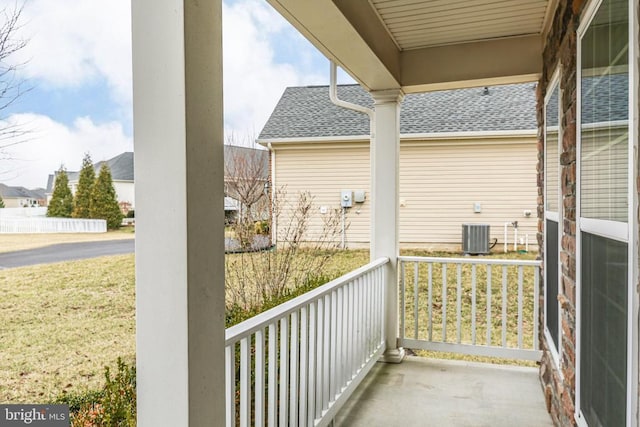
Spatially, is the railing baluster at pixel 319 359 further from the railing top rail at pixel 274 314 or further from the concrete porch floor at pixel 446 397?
the concrete porch floor at pixel 446 397

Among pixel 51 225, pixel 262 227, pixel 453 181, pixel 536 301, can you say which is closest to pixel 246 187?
pixel 262 227

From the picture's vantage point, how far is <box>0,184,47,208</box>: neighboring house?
1096 mm

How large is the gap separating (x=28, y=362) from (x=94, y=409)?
410 millimetres

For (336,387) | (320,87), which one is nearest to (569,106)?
(336,387)

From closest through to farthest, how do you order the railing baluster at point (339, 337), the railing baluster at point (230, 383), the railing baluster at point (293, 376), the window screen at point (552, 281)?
the railing baluster at point (230, 383), the railing baluster at point (293, 376), the window screen at point (552, 281), the railing baluster at point (339, 337)

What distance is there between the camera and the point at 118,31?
1454 mm

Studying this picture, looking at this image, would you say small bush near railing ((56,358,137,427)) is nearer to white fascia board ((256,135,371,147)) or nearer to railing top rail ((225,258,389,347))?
railing top rail ((225,258,389,347))

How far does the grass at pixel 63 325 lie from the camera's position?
3.88 feet

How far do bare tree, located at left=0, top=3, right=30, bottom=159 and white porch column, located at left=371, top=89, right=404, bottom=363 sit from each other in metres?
3.16

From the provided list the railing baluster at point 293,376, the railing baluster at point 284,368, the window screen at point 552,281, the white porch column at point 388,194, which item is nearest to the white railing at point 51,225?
the railing baluster at point 284,368

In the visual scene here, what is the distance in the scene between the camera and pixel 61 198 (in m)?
1.30

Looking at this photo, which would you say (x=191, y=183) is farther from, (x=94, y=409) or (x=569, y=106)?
(x=569, y=106)

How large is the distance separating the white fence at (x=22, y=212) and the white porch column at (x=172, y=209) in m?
0.27

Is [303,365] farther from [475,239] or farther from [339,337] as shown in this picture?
[475,239]
